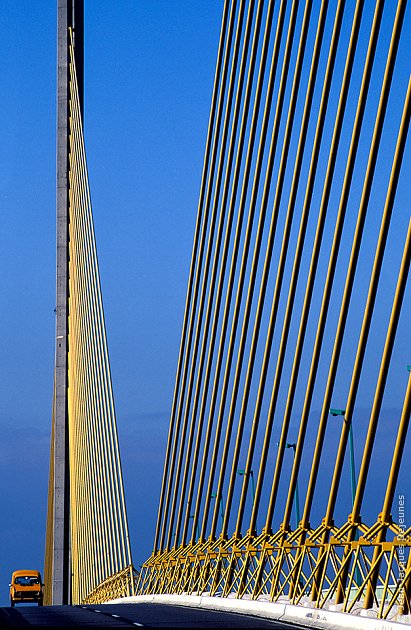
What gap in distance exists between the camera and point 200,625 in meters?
15.5

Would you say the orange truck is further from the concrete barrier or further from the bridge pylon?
the concrete barrier

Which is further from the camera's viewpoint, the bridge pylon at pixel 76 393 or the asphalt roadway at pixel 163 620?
the bridge pylon at pixel 76 393

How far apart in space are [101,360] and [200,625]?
62.2 ft

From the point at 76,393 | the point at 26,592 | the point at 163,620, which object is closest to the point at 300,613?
the point at 163,620

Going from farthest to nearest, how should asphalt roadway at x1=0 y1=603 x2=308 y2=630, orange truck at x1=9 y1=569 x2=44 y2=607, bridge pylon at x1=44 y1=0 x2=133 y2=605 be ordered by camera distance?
orange truck at x1=9 y1=569 x2=44 y2=607 < bridge pylon at x1=44 y1=0 x2=133 y2=605 < asphalt roadway at x1=0 y1=603 x2=308 y2=630

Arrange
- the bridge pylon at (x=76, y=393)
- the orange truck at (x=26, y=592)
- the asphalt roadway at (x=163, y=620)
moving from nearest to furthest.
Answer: the asphalt roadway at (x=163, y=620)
the bridge pylon at (x=76, y=393)
the orange truck at (x=26, y=592)

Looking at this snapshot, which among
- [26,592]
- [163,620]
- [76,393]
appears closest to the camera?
[163,620]

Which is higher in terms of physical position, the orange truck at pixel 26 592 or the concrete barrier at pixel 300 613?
the concrete barrier at pixel 300 613

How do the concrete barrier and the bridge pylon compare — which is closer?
the concrete barrier

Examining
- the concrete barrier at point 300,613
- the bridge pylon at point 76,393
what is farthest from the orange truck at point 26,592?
the concrete barrier at point 300,613

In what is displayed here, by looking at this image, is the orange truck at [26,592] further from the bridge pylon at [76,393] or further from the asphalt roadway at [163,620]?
the asphalt roadway at [163,620]

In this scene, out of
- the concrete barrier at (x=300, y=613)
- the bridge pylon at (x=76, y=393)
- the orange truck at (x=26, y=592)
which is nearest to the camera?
the concrete barrier at (x=300, y=613)

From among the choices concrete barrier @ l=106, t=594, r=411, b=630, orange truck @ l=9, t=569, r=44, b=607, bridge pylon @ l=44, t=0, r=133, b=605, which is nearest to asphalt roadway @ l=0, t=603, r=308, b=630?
concrete barrier @ l=106, t=594, r=411, b=630

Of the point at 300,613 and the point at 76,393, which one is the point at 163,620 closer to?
the point at 300,613
